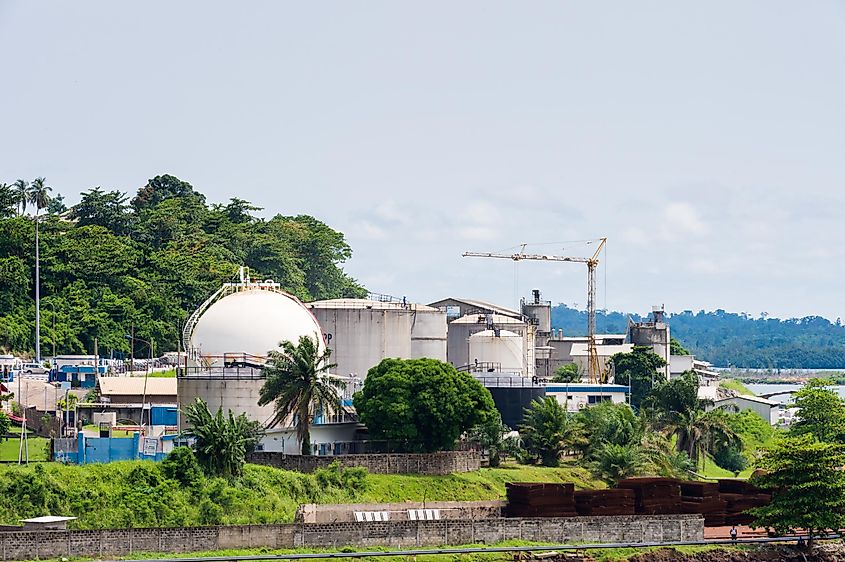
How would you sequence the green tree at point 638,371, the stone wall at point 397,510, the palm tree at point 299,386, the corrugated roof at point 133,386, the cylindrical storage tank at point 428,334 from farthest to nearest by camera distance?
1. the green tree at point 638,371
2. the cylindrical storage tank at point 428,334
3. the corrugated roof at point 133,386
4. the palm tree at point 299,386
5. the stone wall at point 397,510

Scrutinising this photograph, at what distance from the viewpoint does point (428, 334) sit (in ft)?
303

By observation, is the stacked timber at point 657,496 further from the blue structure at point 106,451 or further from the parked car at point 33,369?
the parked car at point 33,369

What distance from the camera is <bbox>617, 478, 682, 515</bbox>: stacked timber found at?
59281mm

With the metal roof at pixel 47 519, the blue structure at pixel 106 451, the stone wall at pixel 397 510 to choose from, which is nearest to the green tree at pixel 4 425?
the blue structure at pixel 106 451

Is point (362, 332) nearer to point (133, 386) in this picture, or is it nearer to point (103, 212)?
point (133, 386)

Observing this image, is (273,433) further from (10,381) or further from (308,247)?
(308,247)

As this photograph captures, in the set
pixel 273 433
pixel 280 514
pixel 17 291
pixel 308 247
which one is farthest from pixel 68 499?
pixel 308 247

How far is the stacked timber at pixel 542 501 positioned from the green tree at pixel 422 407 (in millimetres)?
8546

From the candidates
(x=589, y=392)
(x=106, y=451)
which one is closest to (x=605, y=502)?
(x=106, y=451)

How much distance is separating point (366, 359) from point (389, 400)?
17787 mm

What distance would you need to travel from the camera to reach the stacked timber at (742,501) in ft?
201

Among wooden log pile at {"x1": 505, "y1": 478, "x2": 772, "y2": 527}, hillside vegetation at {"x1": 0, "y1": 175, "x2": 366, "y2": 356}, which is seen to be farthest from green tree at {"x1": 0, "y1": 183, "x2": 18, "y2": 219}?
wooden log pile at {"x1": 505, "y1": 478, "x2": 772, "y2": 527}

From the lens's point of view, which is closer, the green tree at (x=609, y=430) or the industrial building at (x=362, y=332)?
the green tree at (x=609, y=430)

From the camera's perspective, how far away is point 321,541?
52219 mm
